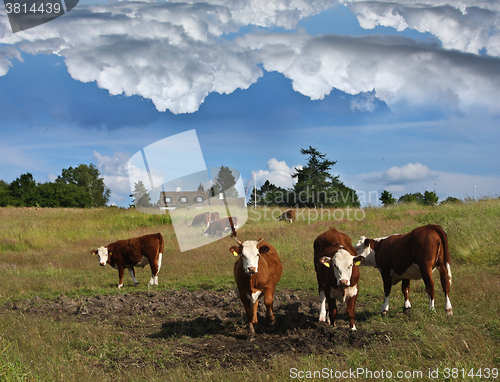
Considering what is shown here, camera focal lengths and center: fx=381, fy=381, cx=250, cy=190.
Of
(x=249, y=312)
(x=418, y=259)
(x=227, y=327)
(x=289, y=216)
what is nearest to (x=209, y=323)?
(x=227, y=327)

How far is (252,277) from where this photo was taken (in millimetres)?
7094

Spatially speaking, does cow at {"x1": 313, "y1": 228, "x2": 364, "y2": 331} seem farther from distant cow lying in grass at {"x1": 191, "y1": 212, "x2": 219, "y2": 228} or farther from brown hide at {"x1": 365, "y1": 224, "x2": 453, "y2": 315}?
distant cow lying in grass at {"x1": 191, "y1": 212, "x2": 219, "y2": 228}

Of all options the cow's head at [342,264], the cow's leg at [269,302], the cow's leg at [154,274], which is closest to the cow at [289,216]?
the cow's leg at [154,274]

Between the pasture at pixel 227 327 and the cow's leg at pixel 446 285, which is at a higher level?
the cow's leg at pixel 446 285

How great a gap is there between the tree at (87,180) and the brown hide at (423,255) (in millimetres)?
81042

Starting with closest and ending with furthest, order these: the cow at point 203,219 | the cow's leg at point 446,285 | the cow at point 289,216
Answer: the cow's leg at point 446,285 → the cow at point 203,219 → the cow at point 289,216

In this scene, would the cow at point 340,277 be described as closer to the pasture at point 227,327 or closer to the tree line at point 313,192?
the pasture at point 227,327

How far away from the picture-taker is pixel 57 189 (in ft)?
222

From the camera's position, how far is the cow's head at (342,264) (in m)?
6.52

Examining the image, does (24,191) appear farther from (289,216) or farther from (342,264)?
(342,264)

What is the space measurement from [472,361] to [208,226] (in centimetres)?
2217

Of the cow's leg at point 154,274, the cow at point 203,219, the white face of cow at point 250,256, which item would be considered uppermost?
the cow at point 203,219

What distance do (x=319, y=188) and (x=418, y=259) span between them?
44.9 m

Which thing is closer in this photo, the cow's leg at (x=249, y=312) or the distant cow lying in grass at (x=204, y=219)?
the cow's leg at (x=249, y=312)
